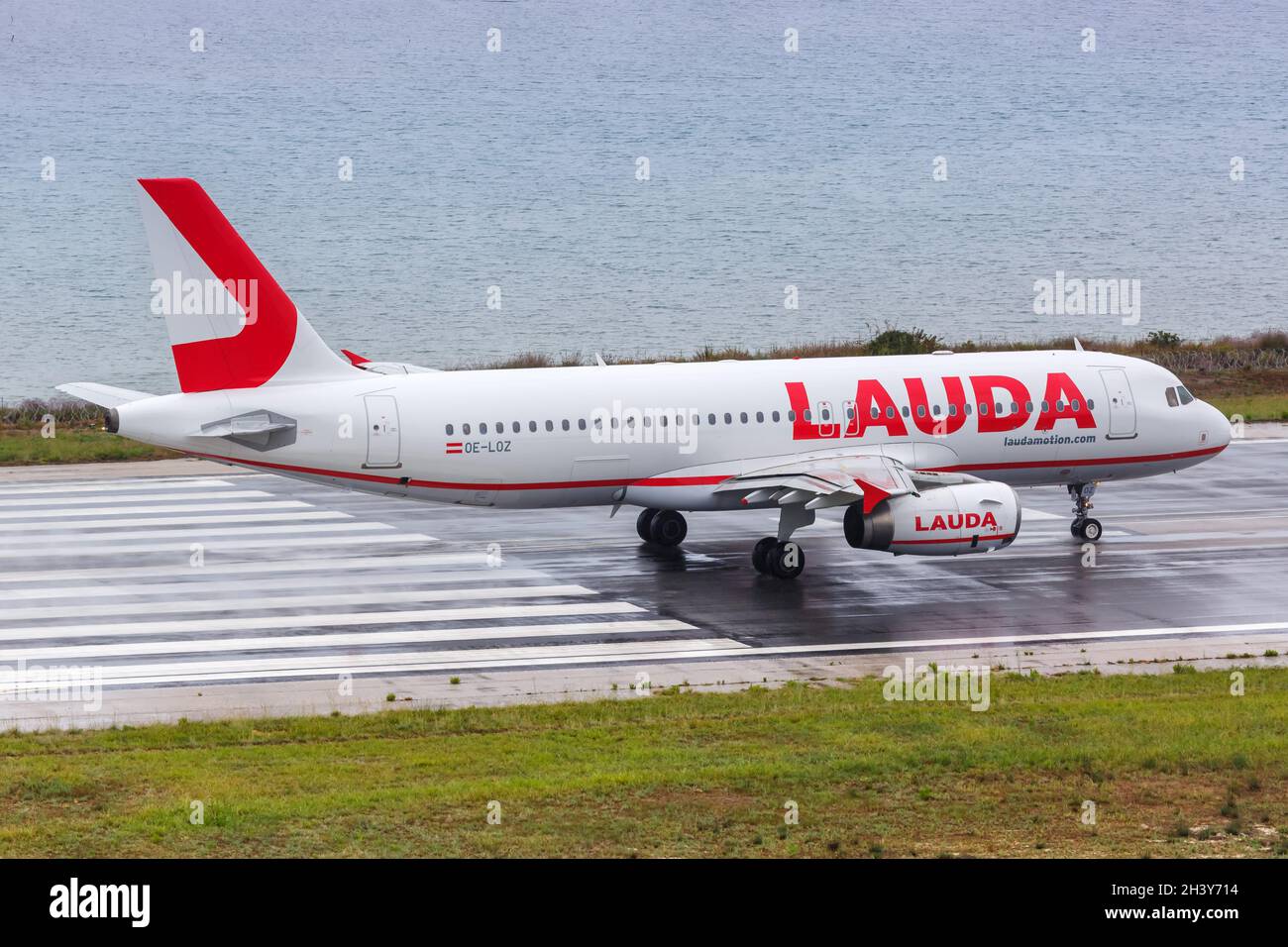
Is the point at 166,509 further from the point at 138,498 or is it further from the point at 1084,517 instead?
the point at 1084,517

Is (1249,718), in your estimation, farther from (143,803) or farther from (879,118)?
(879,118)

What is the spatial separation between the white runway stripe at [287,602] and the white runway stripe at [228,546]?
443 centimetres

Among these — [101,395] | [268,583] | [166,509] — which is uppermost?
[101,395]

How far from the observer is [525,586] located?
3091 centimetres

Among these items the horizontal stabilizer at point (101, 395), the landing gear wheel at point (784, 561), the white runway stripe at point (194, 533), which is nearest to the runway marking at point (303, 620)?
the landing gear wheel at point (784, 561)

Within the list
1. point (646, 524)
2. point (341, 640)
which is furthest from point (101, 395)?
point (646, 524)

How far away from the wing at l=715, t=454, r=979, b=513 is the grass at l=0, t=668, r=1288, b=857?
7374 mm

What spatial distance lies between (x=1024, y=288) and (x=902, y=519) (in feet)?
330

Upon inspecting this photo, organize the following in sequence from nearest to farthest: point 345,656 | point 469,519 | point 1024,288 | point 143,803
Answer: point 143,803, point 345,656, point 469,519, point 1024,288

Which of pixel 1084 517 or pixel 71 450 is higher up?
pixel 71 450

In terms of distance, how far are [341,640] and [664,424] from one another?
8.06 metres

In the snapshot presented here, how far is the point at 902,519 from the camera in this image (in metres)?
29.4

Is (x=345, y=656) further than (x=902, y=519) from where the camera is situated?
No

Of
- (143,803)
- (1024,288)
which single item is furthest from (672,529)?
(1024,288)
